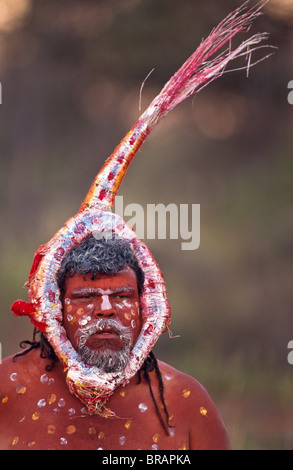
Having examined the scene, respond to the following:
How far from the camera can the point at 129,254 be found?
278cm

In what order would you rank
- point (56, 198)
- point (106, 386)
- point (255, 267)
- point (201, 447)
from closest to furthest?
point (106, 386), point (201, 447), point (56, 198), point (255, 267)

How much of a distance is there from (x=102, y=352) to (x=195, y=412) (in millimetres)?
527

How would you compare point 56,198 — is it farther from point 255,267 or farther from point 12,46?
point 255,267

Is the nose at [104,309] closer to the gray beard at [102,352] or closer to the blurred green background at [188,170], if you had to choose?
the gray beard at [102,352]

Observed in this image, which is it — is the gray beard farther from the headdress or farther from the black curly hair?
the black curly hair

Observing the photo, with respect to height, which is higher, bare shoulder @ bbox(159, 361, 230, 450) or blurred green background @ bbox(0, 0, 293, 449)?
blurred green background @ bbox(0, 0, 293, 449)

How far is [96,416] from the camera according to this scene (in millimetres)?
2730

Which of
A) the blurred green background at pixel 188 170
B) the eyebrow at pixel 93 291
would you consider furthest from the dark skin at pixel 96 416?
the blurred green background at pixel 188 170

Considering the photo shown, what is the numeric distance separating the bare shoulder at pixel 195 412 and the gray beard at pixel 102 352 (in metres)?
0.33

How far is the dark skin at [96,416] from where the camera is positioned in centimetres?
267

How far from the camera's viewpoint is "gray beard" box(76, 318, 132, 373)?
8.61ft
